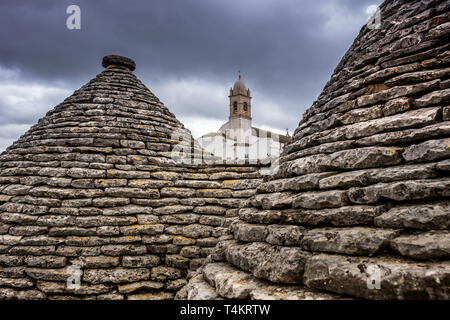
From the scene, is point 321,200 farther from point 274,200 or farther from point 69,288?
point 69,288

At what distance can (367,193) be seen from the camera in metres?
1.94

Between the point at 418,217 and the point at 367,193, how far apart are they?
0.33 metres

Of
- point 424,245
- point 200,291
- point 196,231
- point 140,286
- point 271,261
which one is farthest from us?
point 196,231

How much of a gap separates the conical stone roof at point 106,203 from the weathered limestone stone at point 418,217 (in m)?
2.58

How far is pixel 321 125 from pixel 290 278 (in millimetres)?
1428

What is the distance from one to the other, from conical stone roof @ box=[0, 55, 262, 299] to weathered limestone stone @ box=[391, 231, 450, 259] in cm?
268

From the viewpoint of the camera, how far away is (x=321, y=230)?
201cm

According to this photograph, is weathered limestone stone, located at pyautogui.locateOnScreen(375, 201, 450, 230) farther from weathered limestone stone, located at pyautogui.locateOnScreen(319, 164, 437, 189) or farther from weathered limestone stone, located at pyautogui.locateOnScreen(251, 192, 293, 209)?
weathered limestone stone, located at pyautogui.locateOnScreen(251, 192, 293, 209)

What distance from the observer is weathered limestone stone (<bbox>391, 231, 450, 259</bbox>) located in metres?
1.49

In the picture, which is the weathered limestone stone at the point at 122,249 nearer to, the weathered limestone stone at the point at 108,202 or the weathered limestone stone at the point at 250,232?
the weathered limestone stone at the point at 108,202

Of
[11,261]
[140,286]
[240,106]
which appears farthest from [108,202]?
[240,106]

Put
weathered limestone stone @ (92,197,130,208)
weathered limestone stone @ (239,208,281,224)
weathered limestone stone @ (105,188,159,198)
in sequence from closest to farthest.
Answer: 1. weathered limestone stone @ (239,208,281,224)
2. weathered limestone stone @ (92,197,130,208)
3. weathered limestone stone @ (105,188,159,198)

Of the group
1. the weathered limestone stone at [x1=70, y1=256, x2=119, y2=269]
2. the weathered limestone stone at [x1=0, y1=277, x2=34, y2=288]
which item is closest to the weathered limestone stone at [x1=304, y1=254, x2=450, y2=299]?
the weathered limestone stone at [x1=70, y1=256, x2=119, y2=269]
